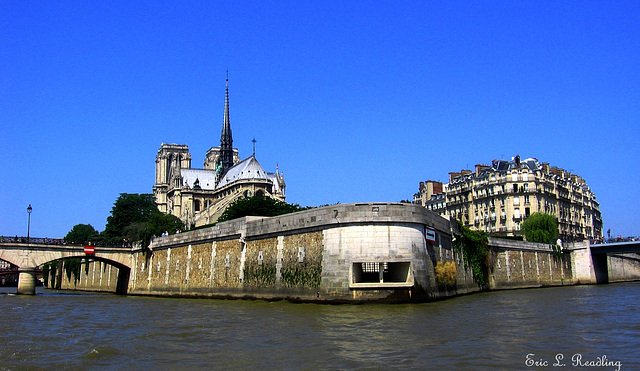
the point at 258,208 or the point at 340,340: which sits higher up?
the point at 258,208

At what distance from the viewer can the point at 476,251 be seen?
144 feet

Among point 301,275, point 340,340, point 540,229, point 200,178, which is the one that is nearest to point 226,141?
point 200,178

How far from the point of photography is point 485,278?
151 ft

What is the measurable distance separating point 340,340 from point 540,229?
59.3 meters

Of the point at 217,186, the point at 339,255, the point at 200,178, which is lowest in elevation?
→ the point at 339,255

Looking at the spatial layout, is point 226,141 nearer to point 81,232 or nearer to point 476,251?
point 81,232

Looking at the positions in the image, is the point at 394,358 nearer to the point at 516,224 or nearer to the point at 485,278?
the point at 485,278

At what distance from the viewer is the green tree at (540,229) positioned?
69875mm

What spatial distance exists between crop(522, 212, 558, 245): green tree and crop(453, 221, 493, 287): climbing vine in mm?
24494

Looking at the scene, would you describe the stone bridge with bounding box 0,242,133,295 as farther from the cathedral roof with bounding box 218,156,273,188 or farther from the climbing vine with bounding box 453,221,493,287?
the cathedral roof with bounding box 218,156,273,188

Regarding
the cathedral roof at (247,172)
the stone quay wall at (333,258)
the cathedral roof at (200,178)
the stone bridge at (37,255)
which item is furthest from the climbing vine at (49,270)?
the stone quay wall at (333,258)

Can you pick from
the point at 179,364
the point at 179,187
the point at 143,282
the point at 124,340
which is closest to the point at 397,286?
the point at 124,340

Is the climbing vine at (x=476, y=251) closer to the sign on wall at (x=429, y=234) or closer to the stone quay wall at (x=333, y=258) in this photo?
the stone quay wall at (x=333, y=258)

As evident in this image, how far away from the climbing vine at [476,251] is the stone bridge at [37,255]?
34.9m
